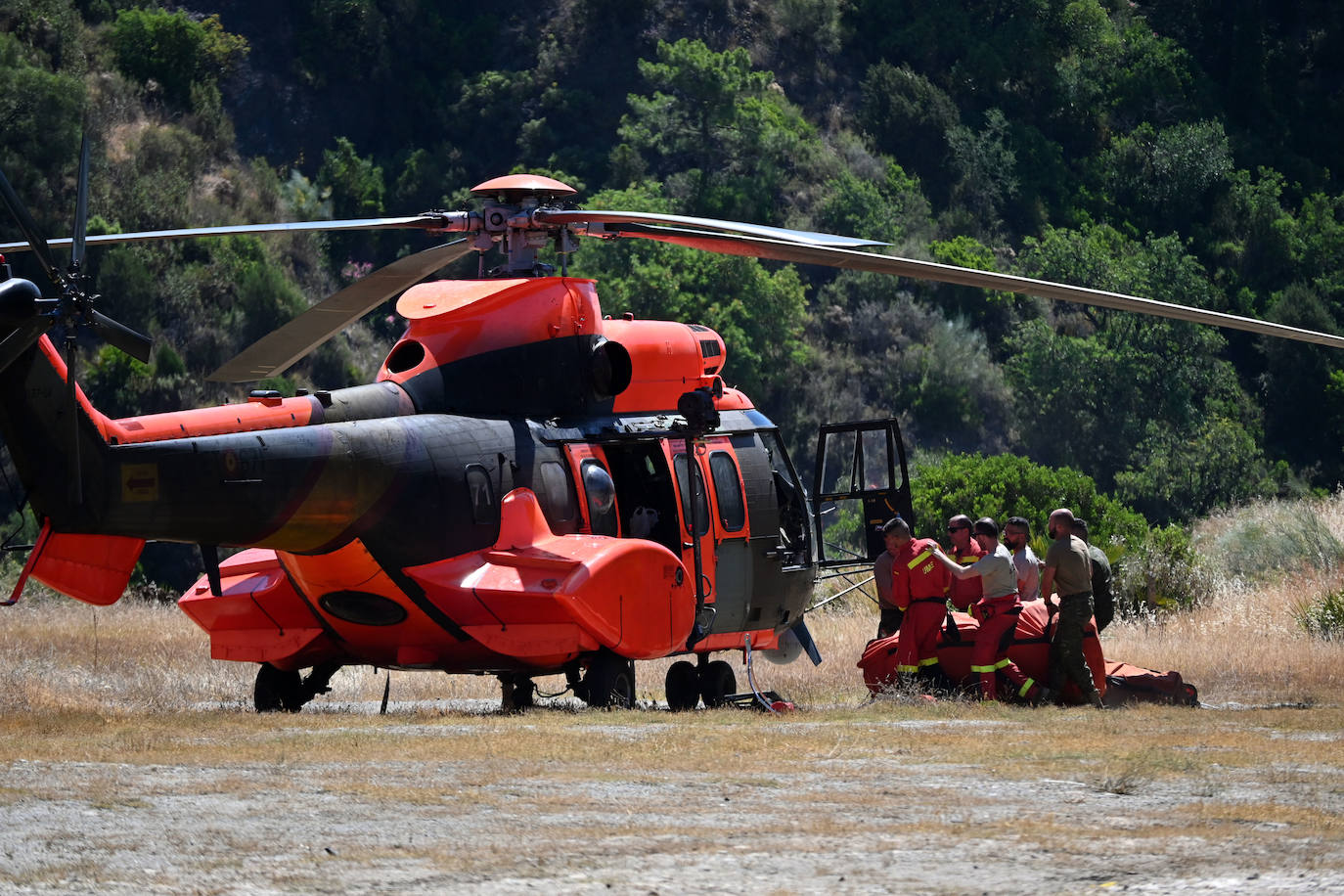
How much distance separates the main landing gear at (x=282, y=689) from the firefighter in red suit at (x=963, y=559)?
5.30 metres

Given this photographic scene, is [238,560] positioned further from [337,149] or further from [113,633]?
[337,149]

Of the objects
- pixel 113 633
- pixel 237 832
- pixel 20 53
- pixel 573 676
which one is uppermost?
pixel 20 53

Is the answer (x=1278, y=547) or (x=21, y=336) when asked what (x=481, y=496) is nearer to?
(x=21, y=336)

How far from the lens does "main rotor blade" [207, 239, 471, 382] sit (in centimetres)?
1433

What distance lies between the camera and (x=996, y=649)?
1539cm

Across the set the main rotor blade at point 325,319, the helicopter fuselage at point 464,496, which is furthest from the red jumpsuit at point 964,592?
the main rotor blade at point 325,319

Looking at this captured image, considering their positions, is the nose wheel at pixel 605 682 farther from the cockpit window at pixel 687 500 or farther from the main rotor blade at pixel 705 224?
the main rotor blade at pixel 705 224

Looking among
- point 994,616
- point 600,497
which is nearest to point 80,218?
point 600,497

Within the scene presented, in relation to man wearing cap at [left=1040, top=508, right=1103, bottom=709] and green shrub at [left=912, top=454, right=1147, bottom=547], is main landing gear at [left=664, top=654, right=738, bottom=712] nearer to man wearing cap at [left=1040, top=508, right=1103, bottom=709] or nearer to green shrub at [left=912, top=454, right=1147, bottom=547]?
man wearing cap at [left=1040, top=508, right=1103, bottom=709]

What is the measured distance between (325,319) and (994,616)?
5964 millimetres

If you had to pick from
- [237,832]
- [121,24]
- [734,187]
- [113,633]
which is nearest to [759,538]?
[237,832]

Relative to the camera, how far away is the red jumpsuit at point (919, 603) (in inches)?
615

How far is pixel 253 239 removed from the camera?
54.0m

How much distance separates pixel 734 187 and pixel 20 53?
856 inches
